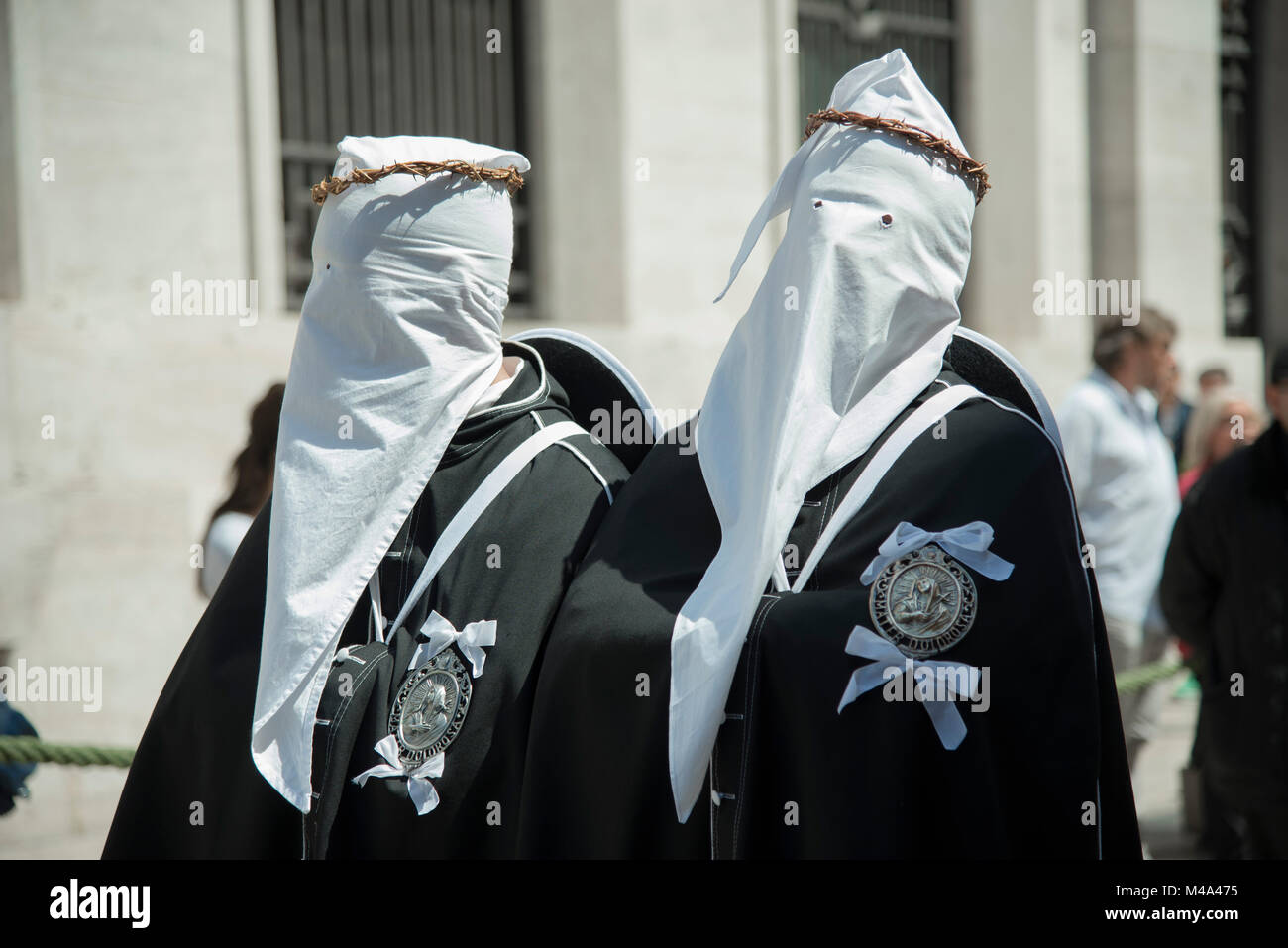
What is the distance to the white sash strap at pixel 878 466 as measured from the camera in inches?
94.6

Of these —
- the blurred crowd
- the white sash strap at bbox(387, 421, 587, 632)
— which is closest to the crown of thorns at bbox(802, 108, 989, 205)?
the white sash strap at bbox(387, 421, 587, 632)

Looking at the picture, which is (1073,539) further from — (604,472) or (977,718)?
(604,472)

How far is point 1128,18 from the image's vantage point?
9961 millimetres

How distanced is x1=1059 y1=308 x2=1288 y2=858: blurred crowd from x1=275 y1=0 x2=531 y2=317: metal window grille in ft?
11.1

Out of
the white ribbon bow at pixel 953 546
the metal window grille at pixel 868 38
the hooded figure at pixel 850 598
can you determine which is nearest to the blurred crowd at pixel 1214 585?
the hooded figure at pixel 850 598

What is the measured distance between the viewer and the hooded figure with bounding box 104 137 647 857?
263 centimetres

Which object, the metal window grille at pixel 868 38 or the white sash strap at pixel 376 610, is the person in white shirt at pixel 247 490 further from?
the metal window grille at pixel 868 38

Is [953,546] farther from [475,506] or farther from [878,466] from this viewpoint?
[475,506]

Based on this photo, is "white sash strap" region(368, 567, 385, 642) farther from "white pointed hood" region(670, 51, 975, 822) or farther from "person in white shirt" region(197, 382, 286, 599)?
"person in white shirt" region(197, 382, 286, 599)

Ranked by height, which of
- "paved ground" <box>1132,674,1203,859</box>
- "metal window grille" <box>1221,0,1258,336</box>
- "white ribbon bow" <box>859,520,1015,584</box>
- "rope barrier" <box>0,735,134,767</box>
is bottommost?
"paved ground" <box>1132,674,1203,859</box>

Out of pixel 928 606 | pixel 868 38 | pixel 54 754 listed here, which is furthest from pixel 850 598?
pixel 868 38

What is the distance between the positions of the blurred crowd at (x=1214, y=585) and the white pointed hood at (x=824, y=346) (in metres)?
2.44

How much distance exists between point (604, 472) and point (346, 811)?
2.70 feet
